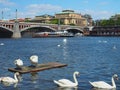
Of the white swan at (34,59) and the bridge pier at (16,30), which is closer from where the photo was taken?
the white swan at (34,59)

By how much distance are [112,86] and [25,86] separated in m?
5.40

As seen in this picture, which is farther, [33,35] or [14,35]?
[33,35]

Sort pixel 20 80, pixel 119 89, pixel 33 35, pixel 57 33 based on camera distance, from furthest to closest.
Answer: pixel 33 35 < pixel 57 33 < pixel 20 80 < pixel 119 89

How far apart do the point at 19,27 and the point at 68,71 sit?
125344mm

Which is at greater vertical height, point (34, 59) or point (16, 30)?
point (34, 59)

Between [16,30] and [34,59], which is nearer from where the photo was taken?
[34,59]

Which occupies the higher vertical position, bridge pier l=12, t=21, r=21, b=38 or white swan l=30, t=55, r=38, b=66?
white swan l=30, t=55, r=38, b=66

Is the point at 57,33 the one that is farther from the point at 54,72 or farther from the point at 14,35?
the point at 54,72

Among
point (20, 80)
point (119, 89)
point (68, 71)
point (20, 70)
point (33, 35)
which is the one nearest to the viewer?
point (119, 89)

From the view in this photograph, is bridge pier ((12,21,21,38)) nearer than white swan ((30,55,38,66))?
No

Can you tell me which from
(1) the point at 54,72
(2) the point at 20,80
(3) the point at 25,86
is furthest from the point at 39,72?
(3) the point at 25,86

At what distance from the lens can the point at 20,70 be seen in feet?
99.7

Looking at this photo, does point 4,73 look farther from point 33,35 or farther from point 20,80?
point 33,35

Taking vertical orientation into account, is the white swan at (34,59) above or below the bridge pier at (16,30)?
above
